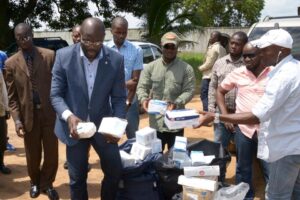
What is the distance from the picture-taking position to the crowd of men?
10.0ft

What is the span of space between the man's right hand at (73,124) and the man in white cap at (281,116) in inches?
51.9

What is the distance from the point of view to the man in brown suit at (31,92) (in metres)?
4.55

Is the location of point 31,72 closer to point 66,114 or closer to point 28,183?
point 66,114

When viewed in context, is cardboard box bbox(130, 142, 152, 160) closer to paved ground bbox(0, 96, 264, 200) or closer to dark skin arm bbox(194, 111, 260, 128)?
dark skin arm bbox(194, 111, 260, 128)

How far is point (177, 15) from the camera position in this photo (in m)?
16.1

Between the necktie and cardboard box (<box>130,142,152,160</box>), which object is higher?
the necktie

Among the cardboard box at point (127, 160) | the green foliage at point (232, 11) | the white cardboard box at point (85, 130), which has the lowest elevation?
the cardboard box at point (127, 160)

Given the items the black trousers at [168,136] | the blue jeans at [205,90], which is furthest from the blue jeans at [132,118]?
the blue jeans at [205,90]

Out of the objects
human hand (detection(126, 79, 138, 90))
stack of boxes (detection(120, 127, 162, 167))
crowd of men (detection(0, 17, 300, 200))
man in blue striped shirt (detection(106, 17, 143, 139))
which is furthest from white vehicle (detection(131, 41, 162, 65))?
stack of boxes (detection(120, 127, 162, 167))

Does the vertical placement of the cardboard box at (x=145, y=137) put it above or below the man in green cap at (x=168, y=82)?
below

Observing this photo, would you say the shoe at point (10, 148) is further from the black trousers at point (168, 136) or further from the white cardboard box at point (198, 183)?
the white cardboard box at point (198, 183)

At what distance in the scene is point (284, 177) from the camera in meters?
3.10

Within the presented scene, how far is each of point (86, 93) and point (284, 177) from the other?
5.66 ft

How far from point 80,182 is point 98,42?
4.15 ft
